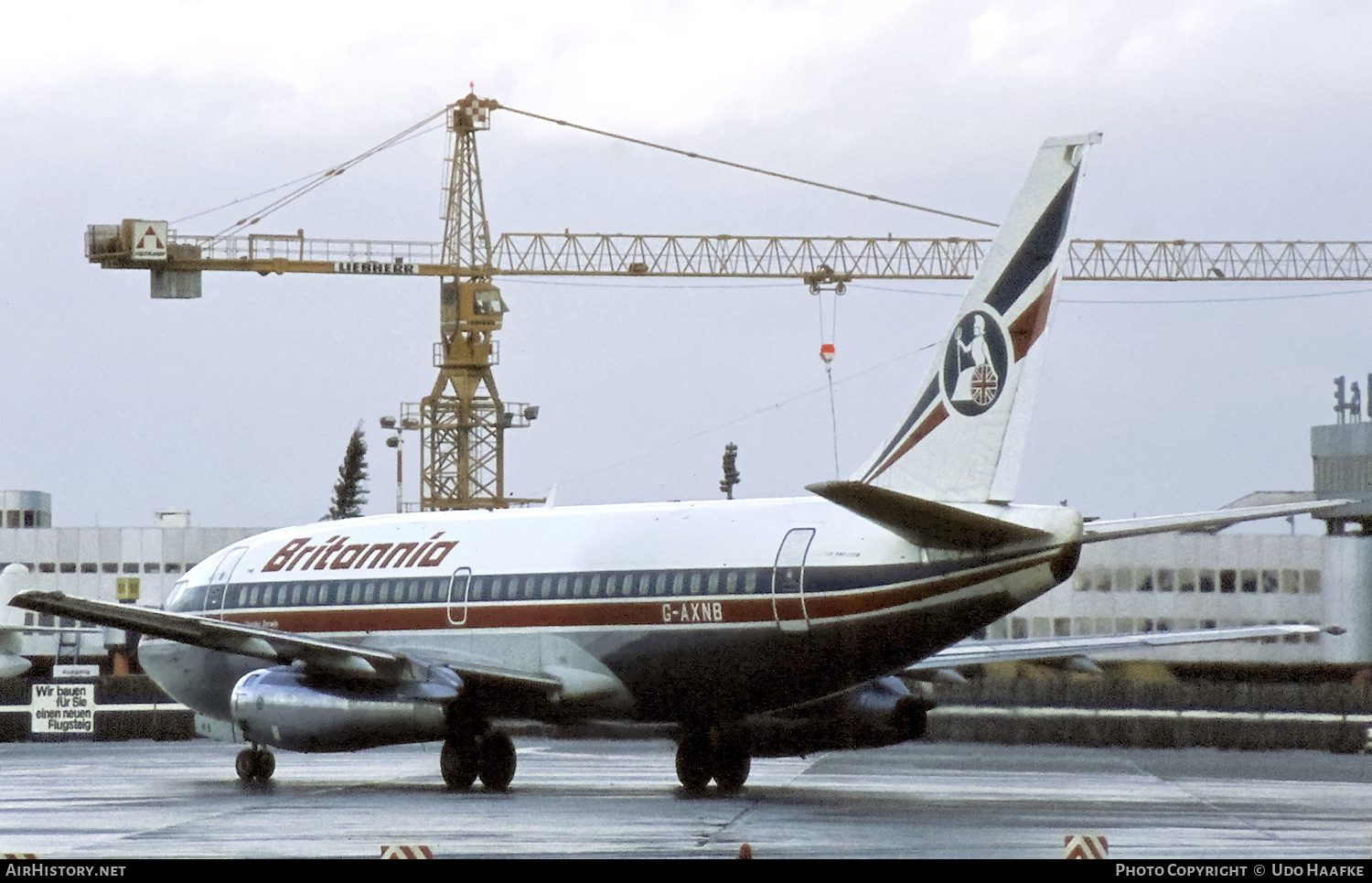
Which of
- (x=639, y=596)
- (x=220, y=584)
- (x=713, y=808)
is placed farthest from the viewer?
(x=220, y=584)

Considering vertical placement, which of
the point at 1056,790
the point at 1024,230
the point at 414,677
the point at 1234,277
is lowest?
the point at 1056,790

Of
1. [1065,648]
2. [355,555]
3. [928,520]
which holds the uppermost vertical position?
[928,520]

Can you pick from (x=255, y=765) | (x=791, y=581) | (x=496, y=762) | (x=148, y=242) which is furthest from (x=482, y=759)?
(x=148, y=242)

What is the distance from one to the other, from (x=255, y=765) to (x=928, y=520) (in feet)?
46.1

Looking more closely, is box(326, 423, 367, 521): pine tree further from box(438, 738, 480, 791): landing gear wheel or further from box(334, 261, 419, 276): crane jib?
box(438, 738, 480, 791): landing gear wheel

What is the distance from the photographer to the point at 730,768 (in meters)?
32.2

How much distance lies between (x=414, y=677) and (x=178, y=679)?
709 cm

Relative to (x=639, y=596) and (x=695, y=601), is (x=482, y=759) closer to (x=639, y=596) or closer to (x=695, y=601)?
(x=639, y=596)

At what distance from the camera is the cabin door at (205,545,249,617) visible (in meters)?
37.2

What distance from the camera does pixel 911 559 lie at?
27.2m

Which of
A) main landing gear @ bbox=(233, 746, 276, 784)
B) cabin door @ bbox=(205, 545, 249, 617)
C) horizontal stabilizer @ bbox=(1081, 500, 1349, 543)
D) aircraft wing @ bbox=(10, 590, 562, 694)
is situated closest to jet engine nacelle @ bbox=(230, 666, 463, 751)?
aircraft wing @ bbox=(10, 590, 562, 694)

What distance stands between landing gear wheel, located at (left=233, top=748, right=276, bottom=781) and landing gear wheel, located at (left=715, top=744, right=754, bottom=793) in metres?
7.74

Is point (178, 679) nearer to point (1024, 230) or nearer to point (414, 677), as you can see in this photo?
point (414, 677)

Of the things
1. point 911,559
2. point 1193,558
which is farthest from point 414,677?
point 1193,558
